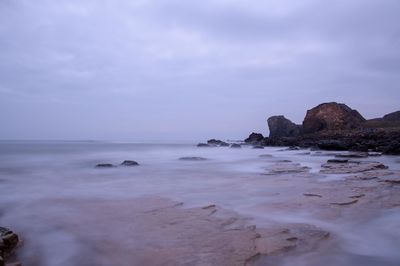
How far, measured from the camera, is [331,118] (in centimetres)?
5716

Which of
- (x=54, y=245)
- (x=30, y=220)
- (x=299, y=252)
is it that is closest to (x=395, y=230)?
(x=299, y=252)

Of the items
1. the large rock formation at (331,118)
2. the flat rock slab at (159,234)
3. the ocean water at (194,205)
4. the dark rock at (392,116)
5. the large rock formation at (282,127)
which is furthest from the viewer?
the dark rock at (392,116)

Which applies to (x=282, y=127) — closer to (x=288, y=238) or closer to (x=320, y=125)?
(x=320, y=125)

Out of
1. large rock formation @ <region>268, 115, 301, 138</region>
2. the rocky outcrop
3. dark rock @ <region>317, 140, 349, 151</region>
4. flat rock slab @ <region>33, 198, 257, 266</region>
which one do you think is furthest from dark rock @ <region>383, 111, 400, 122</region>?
the rocky outcrop

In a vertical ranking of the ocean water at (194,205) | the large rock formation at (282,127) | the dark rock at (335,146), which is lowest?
the ocean water at (194,205)

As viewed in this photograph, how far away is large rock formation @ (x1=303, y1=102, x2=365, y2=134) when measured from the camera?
55.9m

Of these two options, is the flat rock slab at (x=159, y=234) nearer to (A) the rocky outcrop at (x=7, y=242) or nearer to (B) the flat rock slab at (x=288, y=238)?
(B) the flat rock slab at (x=288, y=238)

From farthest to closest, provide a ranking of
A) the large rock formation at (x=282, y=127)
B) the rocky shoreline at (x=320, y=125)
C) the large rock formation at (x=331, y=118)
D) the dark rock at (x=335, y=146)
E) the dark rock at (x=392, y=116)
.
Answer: the dark rock at (x=392, y=116), the large rock formation at (x=282, y=127), the large rock formation at (x=331, y=118), the rocky shoreline at (x=320, y=125), the dark rock at (x=335, y=146)

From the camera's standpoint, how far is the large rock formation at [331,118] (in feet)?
183

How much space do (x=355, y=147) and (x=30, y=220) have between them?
27533 millimetres

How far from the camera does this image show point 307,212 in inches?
262

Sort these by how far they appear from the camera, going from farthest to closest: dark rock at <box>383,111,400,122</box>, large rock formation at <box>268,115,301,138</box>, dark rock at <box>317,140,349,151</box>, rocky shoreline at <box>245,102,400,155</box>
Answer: dark rock at <box>383,111,400,122</box> → large rock formation at <box>268,115,301,138</box> → rocky shoreline at <box>245,102,400,155</box> → dark rock at <box>317,140,349,151</box>

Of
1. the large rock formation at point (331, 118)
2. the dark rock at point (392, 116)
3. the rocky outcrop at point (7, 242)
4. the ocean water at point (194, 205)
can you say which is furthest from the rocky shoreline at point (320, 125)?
the rocky outcrop at point (7, 242)

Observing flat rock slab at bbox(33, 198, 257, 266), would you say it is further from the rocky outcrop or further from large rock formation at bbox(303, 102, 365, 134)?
large rock formation at bbox(303, 102, 365, 134)
